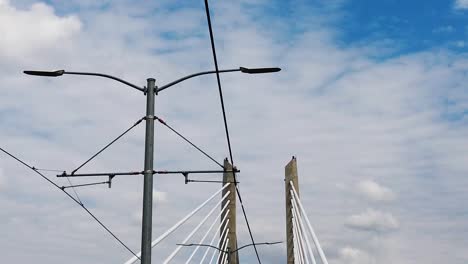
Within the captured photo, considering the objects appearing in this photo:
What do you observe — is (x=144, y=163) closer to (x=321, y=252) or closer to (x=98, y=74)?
(x=98, y=74)

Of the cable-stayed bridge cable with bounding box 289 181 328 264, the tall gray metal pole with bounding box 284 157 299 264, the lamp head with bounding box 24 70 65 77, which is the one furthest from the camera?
the tall gray metal pole with bounding box 284 157 299 264

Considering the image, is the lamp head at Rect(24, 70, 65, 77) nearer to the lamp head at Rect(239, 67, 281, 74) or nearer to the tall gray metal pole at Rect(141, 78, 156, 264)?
the tall gray metal pole at Rect(141, 78, 156, 264)

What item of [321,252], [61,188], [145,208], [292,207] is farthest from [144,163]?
[292,207]

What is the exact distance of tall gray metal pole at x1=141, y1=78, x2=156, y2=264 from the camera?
827 centimetres

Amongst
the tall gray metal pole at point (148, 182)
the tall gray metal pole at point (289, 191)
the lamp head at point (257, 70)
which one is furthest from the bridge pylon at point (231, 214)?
the tall gray metal pole at point (148, 182)

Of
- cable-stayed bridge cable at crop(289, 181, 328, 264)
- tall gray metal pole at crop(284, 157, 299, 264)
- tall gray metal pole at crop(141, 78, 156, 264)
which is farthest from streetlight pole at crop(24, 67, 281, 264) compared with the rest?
tall gray metal pole at crop(284, 157, 299, 264)

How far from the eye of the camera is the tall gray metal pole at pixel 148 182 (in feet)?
27.1

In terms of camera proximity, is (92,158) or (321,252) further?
(321,252)

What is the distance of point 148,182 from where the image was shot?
8.52 m

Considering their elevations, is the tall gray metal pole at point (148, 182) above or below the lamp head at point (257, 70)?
below

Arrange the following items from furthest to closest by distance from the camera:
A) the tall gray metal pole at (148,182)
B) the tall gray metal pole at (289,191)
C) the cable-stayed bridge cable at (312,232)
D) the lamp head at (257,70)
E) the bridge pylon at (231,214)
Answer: the bridge pylon at (231,214), the tall gray metal pole at (289,191), the cable-stayed bridge cable at (312,232), the lamp head at (257,70), the tall gray metal pole at (148,182)

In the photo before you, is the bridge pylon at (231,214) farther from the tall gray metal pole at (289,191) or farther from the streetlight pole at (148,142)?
the streetlight pole at (148,142)

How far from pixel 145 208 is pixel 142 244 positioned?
1.40 ft

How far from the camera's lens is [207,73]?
9961mm
